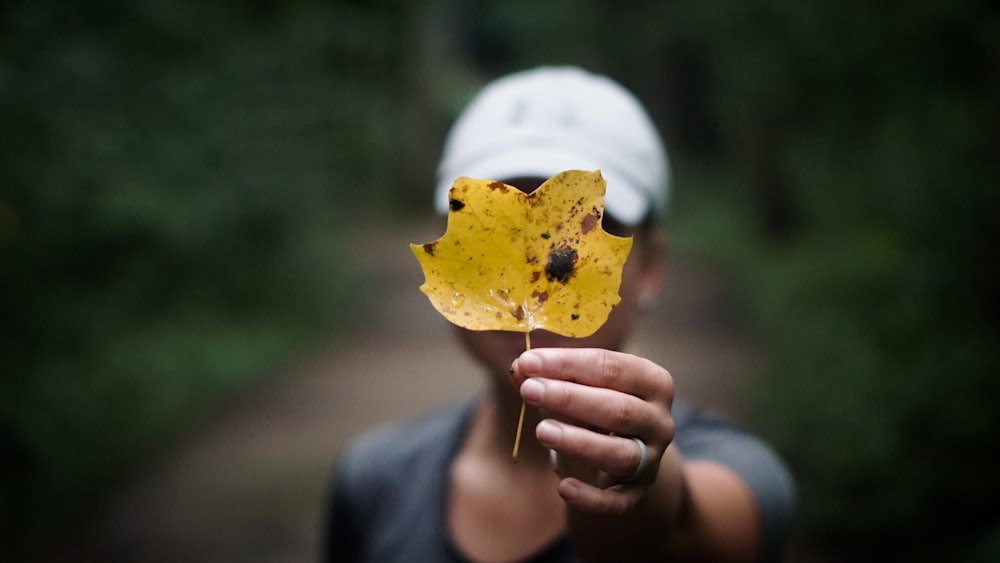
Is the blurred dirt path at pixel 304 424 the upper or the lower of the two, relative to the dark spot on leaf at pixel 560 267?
lower

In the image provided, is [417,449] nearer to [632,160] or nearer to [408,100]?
[632,160]

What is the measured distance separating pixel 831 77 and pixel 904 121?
0.54 m

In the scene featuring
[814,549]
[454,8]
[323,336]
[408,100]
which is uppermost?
[454,8]

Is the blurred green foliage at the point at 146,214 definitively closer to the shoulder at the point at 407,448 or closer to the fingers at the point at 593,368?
the shoulder at the point at 407,448

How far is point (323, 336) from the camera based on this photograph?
26.9ft

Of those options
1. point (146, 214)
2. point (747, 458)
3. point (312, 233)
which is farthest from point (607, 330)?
point (312, 233)

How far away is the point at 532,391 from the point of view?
0.67 m

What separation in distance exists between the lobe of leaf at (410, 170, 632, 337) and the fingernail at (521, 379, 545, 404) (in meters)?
0.07

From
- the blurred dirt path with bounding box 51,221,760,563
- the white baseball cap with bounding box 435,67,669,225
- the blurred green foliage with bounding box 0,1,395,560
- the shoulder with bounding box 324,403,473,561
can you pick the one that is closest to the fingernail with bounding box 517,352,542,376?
the white baseball cap with bounding box 435,67,669,225

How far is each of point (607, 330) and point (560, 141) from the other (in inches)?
12.4

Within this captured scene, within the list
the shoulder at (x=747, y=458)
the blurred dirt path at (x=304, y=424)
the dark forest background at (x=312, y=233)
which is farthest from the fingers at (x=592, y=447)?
the dark forest background at (x=312, y=233)

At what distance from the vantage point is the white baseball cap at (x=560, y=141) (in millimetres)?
1136

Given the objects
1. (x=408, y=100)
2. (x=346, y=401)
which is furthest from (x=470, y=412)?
(x=408, y=100)

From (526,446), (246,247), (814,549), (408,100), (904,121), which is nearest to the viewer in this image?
(526,446)
